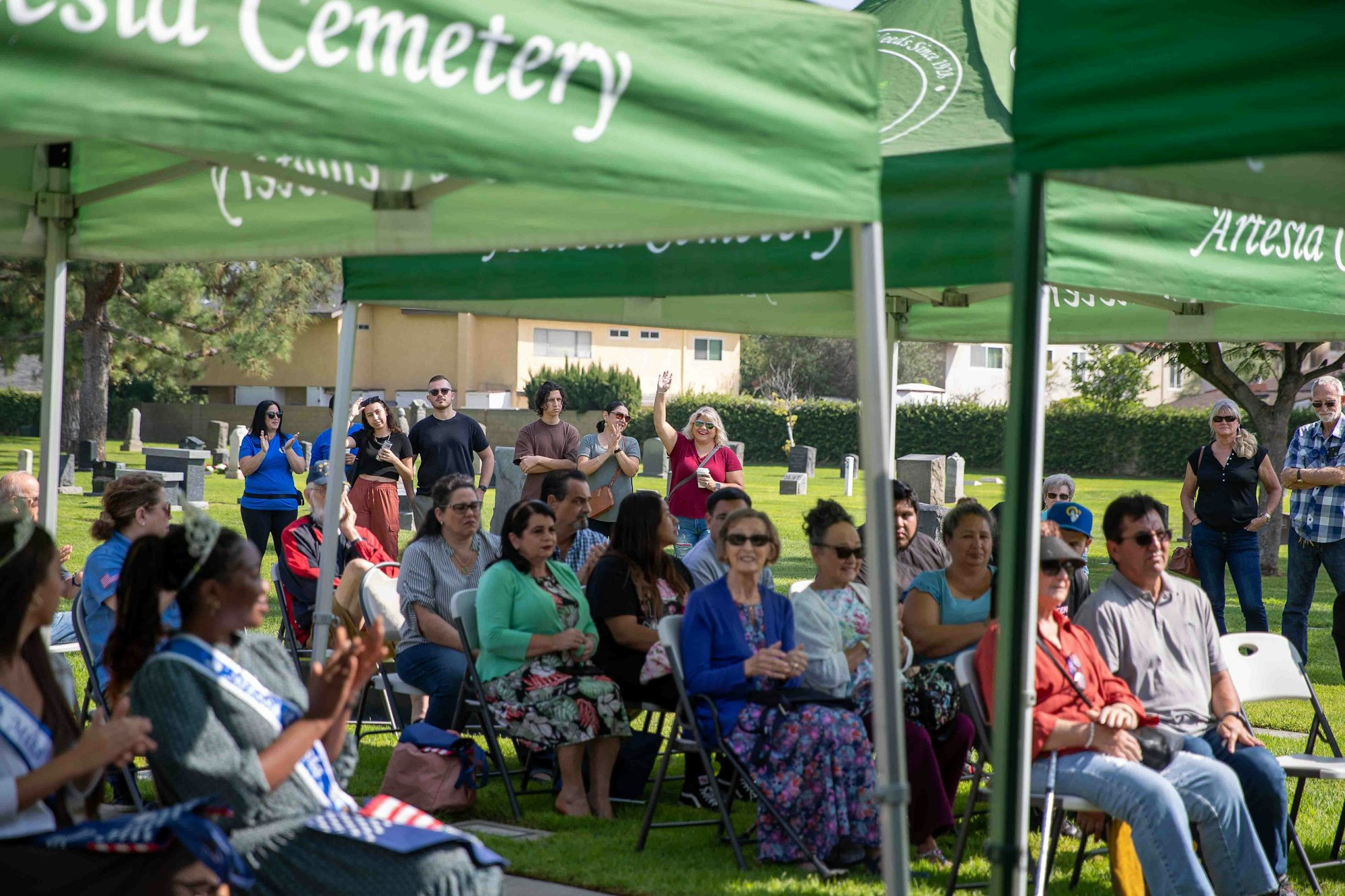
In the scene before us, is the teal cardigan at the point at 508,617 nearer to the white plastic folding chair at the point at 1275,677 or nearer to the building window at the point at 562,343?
the white plastic folding chair at the point at 1275,677

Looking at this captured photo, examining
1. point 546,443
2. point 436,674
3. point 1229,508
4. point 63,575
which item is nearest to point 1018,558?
point 436,674

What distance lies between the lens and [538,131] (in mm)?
2730

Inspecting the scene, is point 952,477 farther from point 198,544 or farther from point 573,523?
point 198,544

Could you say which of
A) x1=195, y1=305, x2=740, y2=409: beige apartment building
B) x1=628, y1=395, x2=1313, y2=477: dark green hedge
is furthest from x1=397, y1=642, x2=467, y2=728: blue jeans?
x1=195, y1=305, x2=740, y2=409: beige apartment building

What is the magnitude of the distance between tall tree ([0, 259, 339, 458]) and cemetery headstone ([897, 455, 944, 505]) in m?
18.1

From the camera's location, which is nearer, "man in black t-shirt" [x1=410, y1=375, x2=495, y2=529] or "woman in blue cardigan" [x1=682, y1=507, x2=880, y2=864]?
"woman in blue cardigan" [x1=682, y1=507, x2=880, y2=864]

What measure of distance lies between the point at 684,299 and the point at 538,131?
189 inches

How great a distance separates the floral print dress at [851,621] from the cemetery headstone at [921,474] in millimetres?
15810

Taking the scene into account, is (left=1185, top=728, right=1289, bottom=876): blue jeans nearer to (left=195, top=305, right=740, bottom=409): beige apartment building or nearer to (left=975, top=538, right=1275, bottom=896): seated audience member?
(left=975, top=538, right=1275, bottom=896): seated audience member

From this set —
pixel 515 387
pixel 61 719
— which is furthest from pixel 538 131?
pixel 515 387

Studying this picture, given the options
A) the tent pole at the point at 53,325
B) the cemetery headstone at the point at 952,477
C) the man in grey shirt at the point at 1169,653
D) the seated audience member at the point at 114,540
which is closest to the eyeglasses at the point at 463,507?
the seated audience member at the point at 114,540

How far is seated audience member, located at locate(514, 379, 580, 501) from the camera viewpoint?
10.5 m

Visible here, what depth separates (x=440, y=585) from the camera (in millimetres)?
6293

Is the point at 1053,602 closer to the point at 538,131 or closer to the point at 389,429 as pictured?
the point at 538,131
